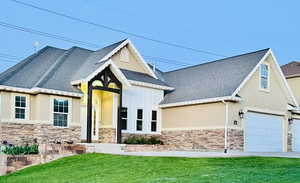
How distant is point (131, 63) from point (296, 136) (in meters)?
11.3

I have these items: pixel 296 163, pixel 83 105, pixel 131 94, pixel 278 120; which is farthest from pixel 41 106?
pixel 278 120

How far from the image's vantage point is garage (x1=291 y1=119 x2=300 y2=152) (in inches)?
965

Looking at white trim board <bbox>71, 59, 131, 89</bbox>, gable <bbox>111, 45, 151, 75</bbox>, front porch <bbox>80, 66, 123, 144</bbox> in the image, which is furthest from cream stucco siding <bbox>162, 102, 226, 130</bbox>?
white trim board <bbox>71, 59, 131, 89</bbox>

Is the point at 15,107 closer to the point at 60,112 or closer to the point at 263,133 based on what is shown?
the point at 60,112

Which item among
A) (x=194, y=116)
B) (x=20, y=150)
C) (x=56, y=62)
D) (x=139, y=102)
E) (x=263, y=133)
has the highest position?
(x=56, y=62)

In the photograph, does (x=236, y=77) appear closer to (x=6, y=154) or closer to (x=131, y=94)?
(x=131, y=94)

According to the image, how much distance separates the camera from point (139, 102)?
899 inches

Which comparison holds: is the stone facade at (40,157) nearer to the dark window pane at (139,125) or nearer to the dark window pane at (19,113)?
the dark window pane at (19,113)

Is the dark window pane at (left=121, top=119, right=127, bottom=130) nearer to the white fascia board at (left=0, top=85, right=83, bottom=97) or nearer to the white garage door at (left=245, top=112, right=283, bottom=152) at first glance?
the white fascia board at (left=0, top=85, right=83, bottom=97)

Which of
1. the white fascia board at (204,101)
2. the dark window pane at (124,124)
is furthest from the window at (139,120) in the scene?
the white fascia board at (204,101)

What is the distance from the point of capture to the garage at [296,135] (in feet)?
80.4

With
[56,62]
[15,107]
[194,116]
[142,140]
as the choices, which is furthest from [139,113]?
[15,107]

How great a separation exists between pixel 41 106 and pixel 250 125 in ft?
35.8

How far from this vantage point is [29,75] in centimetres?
2041
